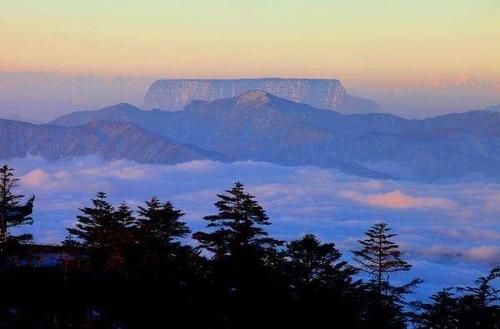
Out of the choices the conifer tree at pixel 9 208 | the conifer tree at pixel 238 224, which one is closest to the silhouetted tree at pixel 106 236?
the conifer tree at pixel 9 208

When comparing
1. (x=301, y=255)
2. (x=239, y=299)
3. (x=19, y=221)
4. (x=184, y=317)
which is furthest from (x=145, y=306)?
(x=19, y=221)

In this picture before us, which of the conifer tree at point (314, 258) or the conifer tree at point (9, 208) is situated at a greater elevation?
the conifer tree at point (9, 208)

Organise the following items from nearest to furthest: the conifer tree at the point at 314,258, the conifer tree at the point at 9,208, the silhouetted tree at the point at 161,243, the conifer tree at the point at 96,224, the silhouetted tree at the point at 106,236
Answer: the silhouetted tree at the point at 161,243 < the silhouetted tree at the point at 106,236 < the conifer tree at the point at 314,258 < the conifer tree at the point at 9,208 < the conifer tree at the point at 96,224

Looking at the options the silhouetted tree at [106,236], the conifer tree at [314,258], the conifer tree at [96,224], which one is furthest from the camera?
the conifer tree at [96,224]

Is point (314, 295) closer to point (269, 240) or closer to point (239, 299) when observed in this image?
point (239, 299)

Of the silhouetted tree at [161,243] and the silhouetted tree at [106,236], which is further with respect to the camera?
the silhouetted tree at [106,236]

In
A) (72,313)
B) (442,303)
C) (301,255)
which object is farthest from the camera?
(301,255)

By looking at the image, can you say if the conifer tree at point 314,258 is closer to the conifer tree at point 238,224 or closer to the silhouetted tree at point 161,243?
the conifer tree at point 238,224

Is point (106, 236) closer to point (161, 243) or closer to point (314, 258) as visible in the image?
point (161, 243)

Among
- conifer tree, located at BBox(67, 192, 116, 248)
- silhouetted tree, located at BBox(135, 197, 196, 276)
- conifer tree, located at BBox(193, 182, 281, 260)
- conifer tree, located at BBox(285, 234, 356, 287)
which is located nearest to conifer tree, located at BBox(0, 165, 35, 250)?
conifer tree, located at BBox(67, 192, 116, 248)

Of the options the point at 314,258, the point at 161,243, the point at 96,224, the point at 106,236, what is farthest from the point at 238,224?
the point at 96,224

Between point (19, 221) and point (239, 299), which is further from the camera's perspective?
point (19, 221)
